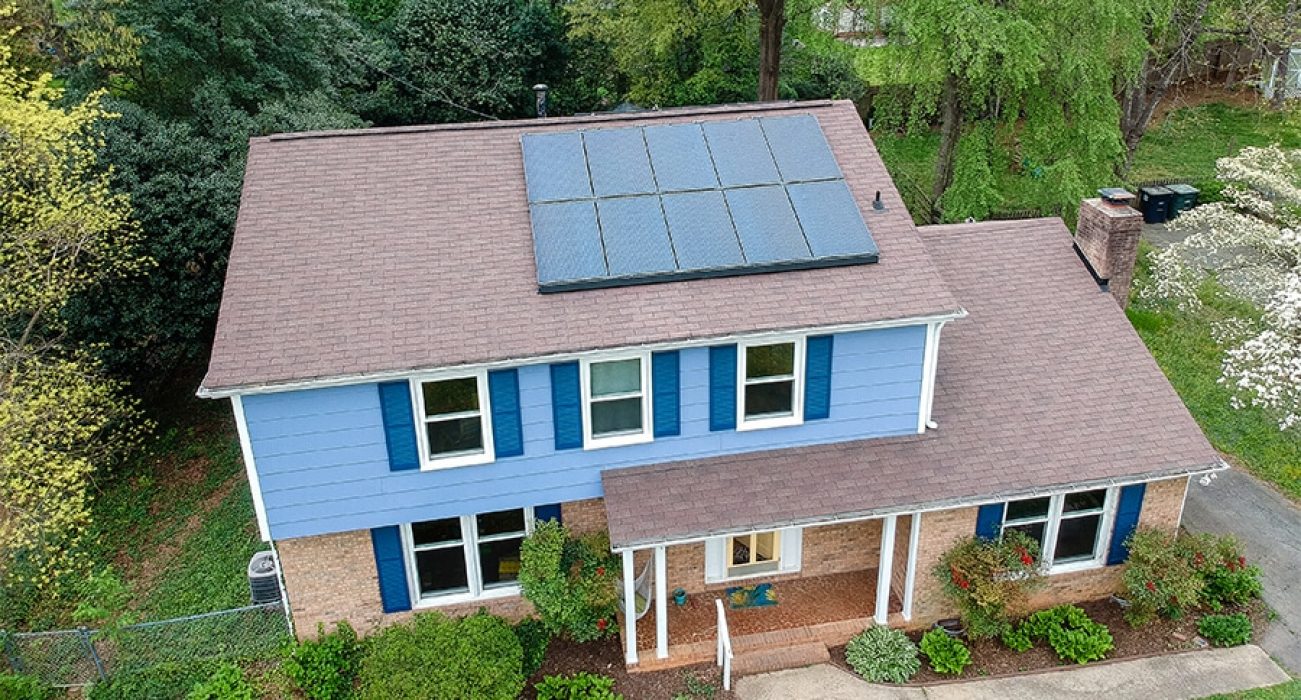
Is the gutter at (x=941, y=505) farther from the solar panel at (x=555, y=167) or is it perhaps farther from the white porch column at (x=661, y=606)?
the solar panel at (x=555, y=167)

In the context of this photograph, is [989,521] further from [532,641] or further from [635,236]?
[532,641]

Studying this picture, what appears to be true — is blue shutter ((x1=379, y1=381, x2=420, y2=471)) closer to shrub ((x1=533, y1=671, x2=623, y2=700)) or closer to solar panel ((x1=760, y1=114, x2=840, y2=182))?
shrub ((x1=533, y1=671, x2=623, y2=700))

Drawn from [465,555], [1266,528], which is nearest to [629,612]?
[465,555]

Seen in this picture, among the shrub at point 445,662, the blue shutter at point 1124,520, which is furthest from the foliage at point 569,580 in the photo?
the blue shutter at point 1124,520

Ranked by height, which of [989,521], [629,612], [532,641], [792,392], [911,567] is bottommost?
[532,641]

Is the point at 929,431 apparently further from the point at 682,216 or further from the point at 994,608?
the point at 682,216
